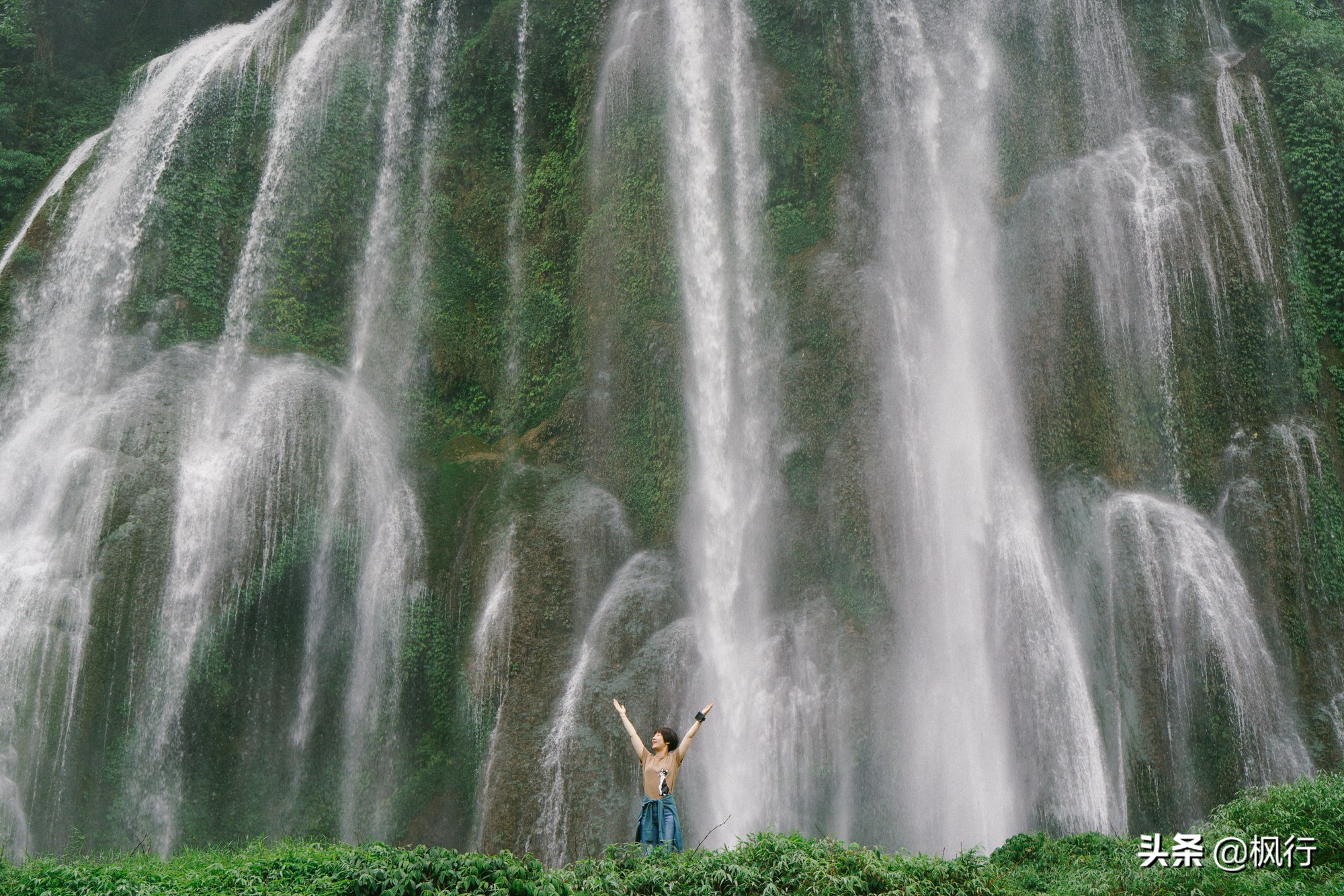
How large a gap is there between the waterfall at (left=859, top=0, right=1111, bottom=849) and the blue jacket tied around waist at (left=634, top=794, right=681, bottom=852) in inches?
225

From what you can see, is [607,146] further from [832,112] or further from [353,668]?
[353,668]

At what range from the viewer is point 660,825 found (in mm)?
7195

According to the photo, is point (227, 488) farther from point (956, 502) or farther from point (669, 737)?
point (956, 502)

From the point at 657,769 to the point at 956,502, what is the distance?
8.17 metres

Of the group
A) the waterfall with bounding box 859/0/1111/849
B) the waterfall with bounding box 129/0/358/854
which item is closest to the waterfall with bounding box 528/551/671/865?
the waterfall with bounding box 859/0/1111/849

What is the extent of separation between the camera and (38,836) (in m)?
12.2

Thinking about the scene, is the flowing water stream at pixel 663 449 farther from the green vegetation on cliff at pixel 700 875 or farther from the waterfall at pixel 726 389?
the green vegetation on cliff at pixel 700 875

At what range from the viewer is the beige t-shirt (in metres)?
7.14

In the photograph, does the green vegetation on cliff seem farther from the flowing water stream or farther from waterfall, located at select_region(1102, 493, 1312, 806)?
waterfall, located at select_region(1102, 493, 1312, 806)

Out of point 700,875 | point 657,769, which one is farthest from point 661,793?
point 700,875

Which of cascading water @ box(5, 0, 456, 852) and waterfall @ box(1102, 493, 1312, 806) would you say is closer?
waterfall @ box(1102, 493, 1312, 806)

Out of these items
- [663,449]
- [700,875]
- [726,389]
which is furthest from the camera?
[726,389]

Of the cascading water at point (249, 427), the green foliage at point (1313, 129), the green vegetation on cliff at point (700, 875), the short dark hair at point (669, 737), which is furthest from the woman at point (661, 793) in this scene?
the green foliage at point (1313, 129)

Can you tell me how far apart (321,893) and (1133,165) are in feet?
47.5
